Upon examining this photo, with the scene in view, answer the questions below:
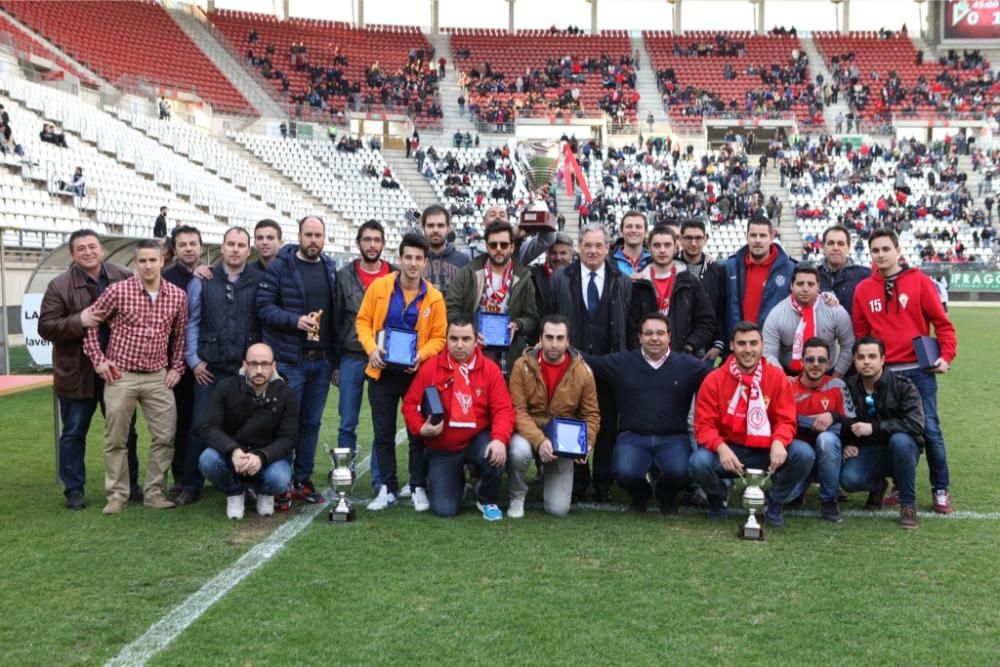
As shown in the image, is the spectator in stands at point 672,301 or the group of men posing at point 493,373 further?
the spectator in stands at point 672,301

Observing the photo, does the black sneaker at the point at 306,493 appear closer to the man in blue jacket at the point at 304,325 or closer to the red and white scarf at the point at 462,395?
the man in blue jacket at the point at 304,325

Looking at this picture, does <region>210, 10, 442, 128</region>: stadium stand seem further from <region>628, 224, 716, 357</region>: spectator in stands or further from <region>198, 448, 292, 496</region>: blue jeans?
<region>198, 448, 292, 496</region>: blue jeans

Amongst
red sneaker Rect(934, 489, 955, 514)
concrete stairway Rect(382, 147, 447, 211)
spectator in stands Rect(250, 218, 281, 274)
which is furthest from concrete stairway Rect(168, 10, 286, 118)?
red sneaker Rect(934, 489, 955, 514)

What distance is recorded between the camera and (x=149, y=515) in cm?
545

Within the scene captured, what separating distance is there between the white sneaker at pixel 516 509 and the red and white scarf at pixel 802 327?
2040 millimetres

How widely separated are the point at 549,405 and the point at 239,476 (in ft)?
6.49

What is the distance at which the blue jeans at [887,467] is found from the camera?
5.34 meters

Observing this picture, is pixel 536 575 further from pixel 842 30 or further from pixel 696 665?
pixel 842 30

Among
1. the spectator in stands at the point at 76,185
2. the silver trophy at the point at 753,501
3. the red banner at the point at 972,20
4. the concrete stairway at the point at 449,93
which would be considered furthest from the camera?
the red banner at the point at 972,20

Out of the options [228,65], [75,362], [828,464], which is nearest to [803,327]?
[828,464]

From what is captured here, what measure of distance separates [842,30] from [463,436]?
5280 centimetres

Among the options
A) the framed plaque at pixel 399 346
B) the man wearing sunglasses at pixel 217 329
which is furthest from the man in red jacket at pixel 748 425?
the man wearing sunglasses at pixel 217 329

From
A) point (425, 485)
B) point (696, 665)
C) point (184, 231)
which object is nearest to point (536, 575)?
point (696, 665)

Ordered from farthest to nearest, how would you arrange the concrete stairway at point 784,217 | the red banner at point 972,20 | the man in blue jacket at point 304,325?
the red banner at point 972,20
the concrete stairway at point 784,217
the man in blue jacket at point 304,325
